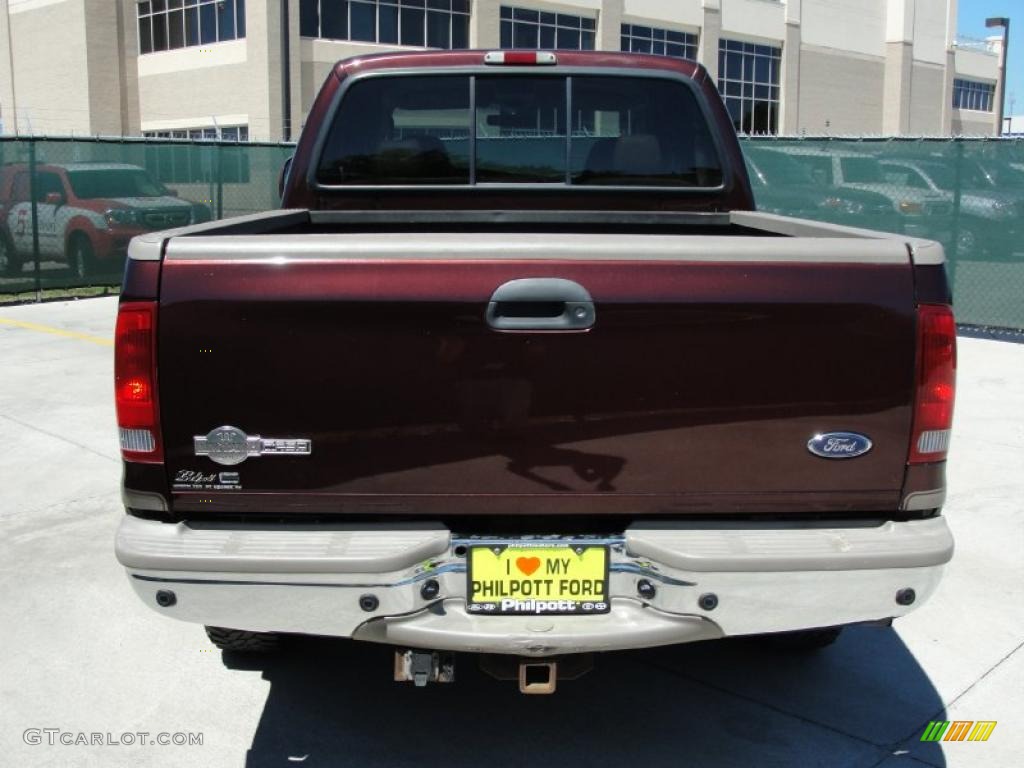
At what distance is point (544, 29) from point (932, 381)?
35.8 meters

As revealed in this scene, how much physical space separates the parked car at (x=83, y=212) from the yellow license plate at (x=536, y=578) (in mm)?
13093

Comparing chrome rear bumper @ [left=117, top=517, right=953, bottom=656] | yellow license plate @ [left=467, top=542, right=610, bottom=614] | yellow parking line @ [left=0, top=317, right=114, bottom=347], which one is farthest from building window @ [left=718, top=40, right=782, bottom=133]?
yellow license plate @ [left=467, top=542, right=610, bottom=614]

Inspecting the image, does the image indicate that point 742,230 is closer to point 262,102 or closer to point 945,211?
point 945,211

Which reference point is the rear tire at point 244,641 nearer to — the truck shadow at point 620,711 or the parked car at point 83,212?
the truck shadow at point 620,711

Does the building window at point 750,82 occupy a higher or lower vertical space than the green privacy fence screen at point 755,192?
higher

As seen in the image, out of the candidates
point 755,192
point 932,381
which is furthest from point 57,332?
point 932,381

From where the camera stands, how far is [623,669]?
4.28m

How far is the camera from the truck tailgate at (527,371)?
2.98m

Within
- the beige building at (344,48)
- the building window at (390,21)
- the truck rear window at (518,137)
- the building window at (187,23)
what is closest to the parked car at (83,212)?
the truck rear window at (518,137)

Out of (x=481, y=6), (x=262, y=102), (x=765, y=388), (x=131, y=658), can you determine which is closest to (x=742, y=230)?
(x=765, y=388)

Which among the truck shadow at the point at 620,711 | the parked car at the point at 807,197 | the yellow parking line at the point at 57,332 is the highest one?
the parked car at the point at 807,197

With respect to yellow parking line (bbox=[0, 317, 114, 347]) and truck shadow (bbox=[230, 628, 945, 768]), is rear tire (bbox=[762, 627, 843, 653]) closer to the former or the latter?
truck shadow (bbox=[230, 628, 945, 768])

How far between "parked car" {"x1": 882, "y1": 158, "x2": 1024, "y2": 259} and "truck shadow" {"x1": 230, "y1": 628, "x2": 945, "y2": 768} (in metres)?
8.64

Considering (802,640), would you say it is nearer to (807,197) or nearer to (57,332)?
(57,332)
